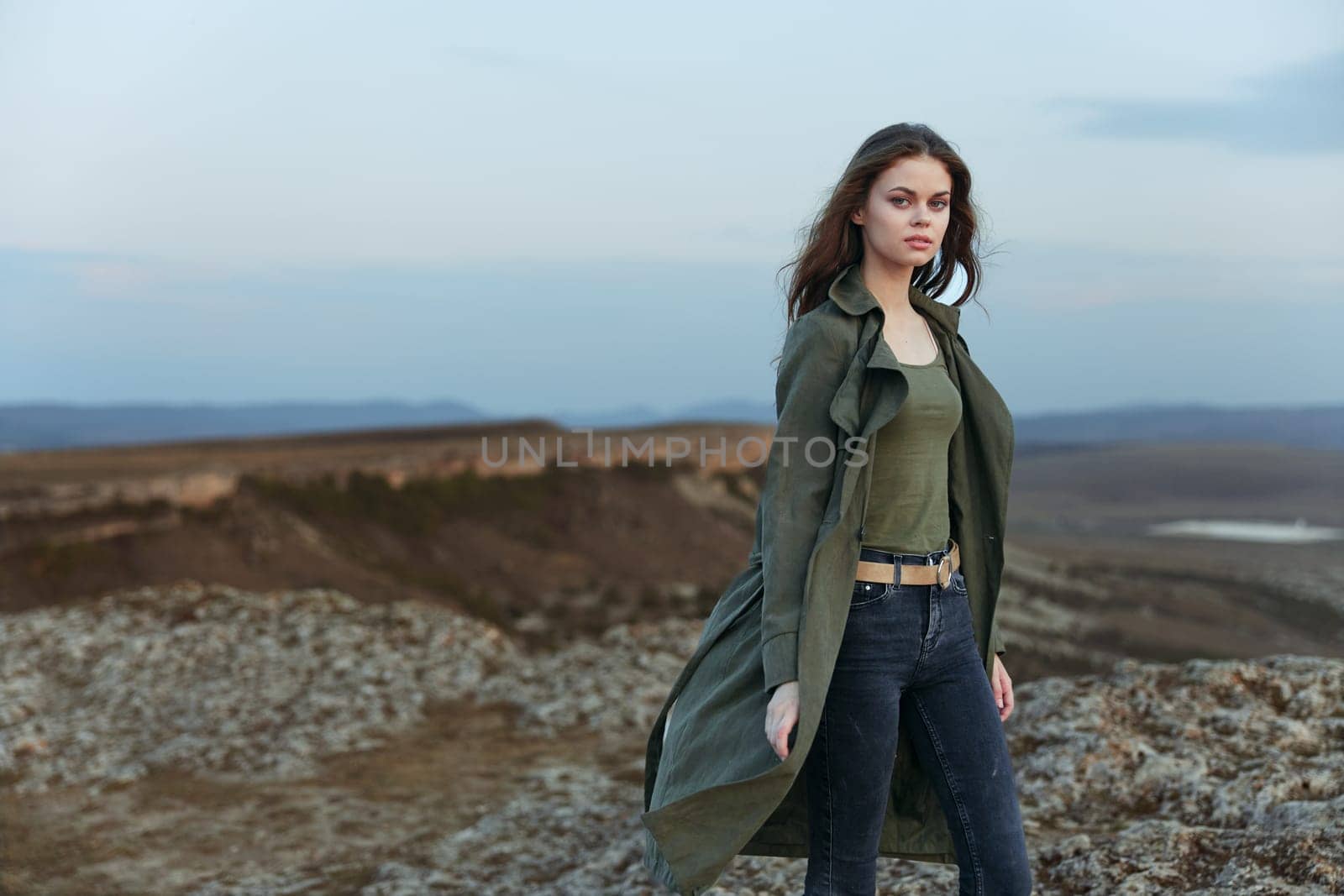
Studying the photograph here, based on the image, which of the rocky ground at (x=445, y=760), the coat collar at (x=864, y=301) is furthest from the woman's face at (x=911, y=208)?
the rocky ground at (x=445, y=760)

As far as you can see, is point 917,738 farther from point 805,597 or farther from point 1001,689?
point 805,597

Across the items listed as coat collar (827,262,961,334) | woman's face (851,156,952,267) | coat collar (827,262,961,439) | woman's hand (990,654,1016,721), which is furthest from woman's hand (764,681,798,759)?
woman's face (851,156,952,267)

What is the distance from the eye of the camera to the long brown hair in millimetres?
3012

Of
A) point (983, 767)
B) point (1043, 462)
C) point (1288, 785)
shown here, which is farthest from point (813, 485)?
point (1043, 462)

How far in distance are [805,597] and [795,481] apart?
0.29 metres

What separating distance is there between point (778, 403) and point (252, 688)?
7792 millimetres

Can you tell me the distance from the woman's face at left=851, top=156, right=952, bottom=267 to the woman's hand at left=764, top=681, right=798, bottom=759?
46.0 inches

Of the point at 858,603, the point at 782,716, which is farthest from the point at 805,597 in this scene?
the point at 782,716

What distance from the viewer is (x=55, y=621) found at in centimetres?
1115

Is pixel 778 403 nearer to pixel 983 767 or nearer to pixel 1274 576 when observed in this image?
pixel 983 767

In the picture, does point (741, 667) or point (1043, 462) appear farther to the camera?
point (1043, 462)

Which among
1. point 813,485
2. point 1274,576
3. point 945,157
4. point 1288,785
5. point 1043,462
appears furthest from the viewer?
point 1043,462

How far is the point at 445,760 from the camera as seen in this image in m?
8.15

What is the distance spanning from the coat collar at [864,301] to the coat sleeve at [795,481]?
0.32 feet
